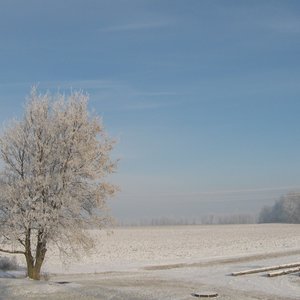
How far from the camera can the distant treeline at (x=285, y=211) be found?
149m

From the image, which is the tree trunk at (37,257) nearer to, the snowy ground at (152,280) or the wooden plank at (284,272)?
the snowy ground at (152,280)

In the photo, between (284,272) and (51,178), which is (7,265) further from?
(284,272)

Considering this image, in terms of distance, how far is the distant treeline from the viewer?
5856 inches

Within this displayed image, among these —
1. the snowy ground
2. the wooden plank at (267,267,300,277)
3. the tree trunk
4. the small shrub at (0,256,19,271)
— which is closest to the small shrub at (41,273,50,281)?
the snowy ground

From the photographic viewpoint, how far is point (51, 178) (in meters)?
25.1

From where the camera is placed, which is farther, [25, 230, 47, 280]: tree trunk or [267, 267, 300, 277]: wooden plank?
[267, 267, 300, 277]: wooden plank

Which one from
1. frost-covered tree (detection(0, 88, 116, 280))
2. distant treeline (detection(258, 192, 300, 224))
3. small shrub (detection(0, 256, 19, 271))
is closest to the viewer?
frost-covered tree (detection(0, 88, 116, 280))

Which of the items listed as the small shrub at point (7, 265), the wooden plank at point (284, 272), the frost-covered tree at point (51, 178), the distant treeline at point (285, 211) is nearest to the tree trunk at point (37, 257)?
the frost-covered tree at point (51, 178)

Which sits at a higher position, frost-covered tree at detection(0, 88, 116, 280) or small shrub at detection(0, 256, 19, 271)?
frost-covered tree at detection(0, 88, 116, 280)

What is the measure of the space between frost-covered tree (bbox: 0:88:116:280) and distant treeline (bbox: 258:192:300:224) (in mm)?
129962

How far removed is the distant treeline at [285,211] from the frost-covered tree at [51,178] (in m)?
130

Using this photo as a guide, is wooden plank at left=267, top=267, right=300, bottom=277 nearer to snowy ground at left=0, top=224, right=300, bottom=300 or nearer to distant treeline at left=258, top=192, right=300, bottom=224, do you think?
snowy ground at left=0, top=224, right=300, bottom=300

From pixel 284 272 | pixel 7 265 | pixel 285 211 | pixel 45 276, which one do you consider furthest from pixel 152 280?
pixel 285 211

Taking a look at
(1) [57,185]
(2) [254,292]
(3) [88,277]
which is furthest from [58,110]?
(2) [254,292]
